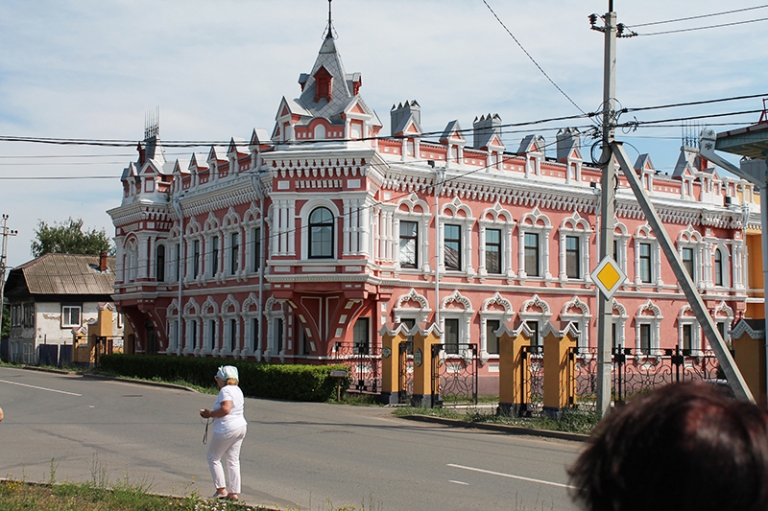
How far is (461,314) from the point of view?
3075 cm

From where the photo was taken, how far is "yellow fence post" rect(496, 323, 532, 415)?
786 inches

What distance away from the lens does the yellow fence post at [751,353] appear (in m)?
17.1

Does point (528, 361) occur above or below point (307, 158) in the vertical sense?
below

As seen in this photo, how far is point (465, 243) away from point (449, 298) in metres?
2.23

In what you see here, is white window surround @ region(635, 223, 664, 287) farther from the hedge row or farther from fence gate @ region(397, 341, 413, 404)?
the hedge row

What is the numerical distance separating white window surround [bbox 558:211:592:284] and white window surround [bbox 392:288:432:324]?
6620 millimetres

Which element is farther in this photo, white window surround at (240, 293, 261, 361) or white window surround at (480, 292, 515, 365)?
white window surround at (240, 293, 261, 361)

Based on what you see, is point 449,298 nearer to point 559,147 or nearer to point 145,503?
point 559,147

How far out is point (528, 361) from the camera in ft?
66.6

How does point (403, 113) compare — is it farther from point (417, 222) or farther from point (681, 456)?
point (681, 456)

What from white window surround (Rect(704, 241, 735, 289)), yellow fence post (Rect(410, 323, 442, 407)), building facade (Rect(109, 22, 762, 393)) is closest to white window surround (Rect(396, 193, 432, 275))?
building facade (Rect(109, 22, 762, 393))

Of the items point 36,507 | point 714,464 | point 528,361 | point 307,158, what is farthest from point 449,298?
point 714,464

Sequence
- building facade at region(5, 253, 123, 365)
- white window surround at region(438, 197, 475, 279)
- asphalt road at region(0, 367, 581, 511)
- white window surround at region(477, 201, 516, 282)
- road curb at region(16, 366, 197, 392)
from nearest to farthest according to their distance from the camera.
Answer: asphalt road at region(0, 367, 581, 511), road curb at region(16, 366, 197, 392), white window surround at region(438, 197, 475, 279), white window surround at region(477, 201, 516, 282), building facade at region(5, 253, 123, 365)

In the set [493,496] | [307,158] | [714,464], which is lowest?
[493,496]
